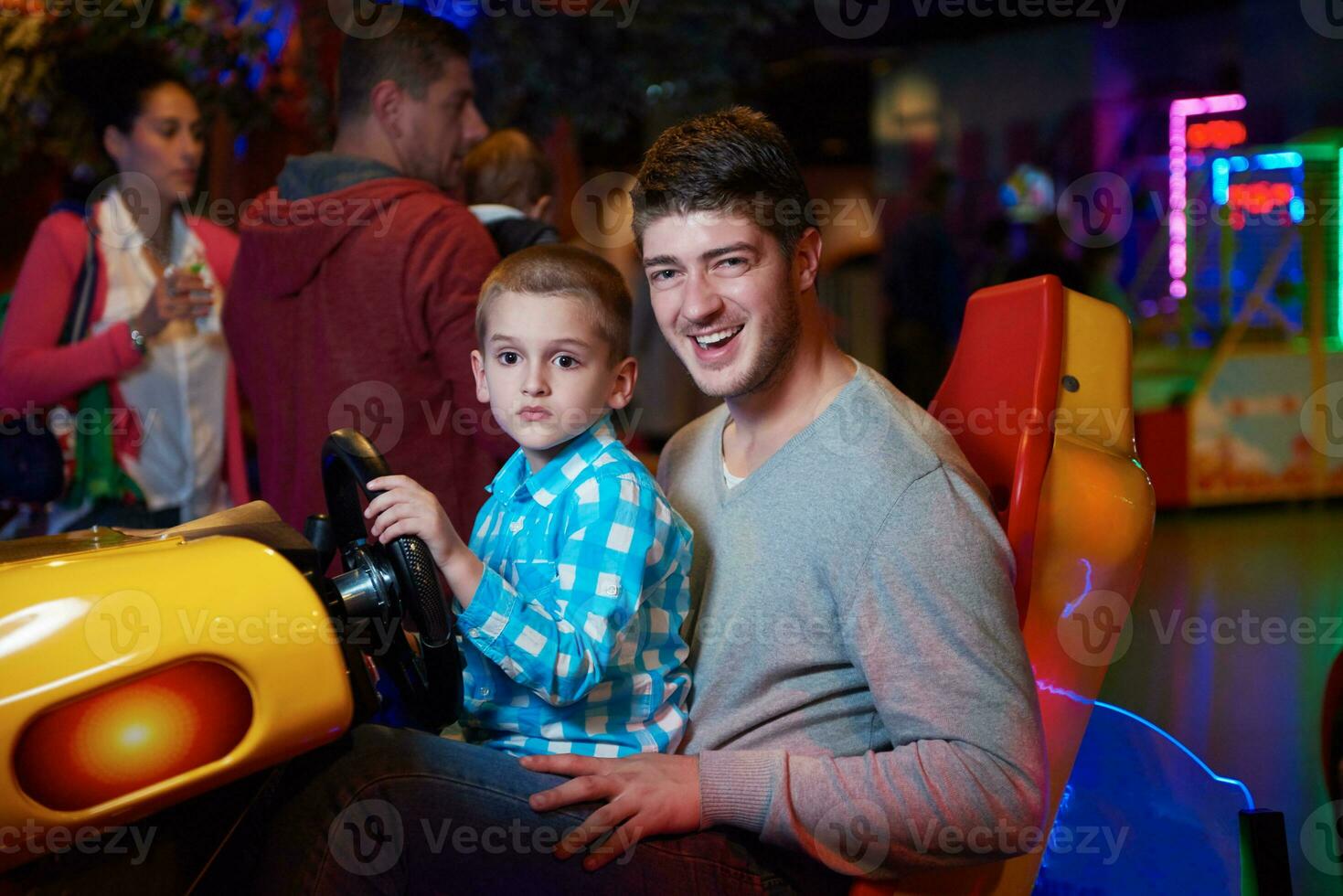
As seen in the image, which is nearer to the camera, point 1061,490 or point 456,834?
point 456,834

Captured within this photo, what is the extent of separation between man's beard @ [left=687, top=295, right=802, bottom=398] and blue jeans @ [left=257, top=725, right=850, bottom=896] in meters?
0.49

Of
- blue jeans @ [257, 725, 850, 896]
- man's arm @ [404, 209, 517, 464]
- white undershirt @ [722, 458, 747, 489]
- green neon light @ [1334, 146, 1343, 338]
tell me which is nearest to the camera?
blue jeans @ [257, 725, 850, 896]

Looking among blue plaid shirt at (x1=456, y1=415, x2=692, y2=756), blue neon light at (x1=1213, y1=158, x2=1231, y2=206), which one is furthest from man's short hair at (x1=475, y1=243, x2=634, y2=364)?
blue neon light at (x1=1213, y1=158, x2=1231, y2=206)

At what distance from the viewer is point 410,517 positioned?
1.26 m

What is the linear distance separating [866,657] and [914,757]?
0.36 feet

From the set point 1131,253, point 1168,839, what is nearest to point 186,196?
point 1168,839

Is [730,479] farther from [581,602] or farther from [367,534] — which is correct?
[367,534]

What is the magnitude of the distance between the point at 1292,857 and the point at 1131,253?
6671mm

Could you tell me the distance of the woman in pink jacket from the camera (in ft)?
8.63

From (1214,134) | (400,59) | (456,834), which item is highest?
(1214,134)

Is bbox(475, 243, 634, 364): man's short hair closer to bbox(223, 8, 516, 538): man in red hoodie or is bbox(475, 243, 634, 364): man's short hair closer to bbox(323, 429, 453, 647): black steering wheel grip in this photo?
bbox(323, 429, 453, 647): black steering wheel grip

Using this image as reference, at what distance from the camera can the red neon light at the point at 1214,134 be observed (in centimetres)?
755

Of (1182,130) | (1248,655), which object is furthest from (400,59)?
(1182,130)

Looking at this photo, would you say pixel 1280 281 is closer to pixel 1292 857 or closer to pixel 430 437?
pixel 1292 857
